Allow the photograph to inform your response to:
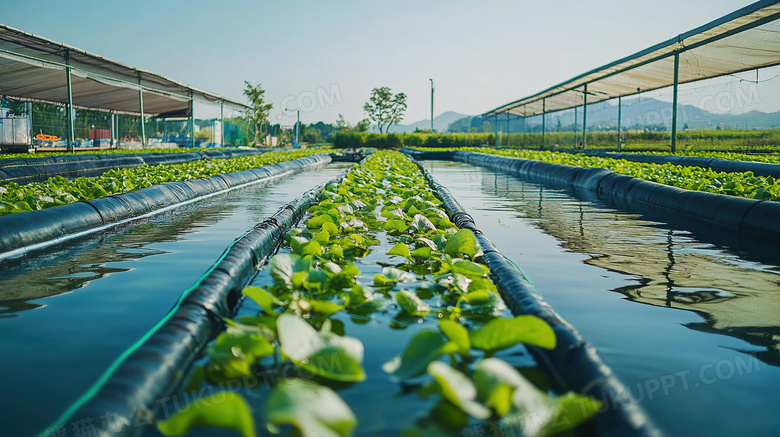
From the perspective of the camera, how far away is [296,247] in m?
2.76

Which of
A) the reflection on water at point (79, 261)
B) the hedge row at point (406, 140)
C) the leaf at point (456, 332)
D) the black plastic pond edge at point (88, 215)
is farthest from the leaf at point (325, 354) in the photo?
the hedge row at point (406, 140)

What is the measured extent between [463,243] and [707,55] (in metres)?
11.1

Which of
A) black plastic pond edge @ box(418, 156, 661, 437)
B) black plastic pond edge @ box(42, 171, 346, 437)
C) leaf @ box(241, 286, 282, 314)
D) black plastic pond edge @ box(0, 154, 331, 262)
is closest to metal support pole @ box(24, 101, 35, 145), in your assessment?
black plastic pond edge @ box(0, 154, 331, 262)

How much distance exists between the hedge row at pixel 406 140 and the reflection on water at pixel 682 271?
2776 cm

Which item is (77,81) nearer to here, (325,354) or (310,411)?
(325,354)

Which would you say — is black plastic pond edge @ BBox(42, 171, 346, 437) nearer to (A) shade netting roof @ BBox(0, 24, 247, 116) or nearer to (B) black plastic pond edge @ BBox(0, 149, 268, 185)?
(B) black plastic pond edge @ BBox(0, 149, 268, 185)

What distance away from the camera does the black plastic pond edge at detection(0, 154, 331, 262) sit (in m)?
3.42

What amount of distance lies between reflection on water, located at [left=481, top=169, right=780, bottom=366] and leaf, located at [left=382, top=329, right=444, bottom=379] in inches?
48.5

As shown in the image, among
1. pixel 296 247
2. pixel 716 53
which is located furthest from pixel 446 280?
pixel 716 53

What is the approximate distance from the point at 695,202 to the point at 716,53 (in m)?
7.70

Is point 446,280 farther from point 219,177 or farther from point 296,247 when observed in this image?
point 219,177

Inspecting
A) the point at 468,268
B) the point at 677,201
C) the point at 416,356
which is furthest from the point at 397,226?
the point at 677,201

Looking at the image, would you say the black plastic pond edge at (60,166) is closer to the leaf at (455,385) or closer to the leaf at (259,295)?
the leaf at (259,295)

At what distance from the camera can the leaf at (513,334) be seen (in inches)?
55.8
